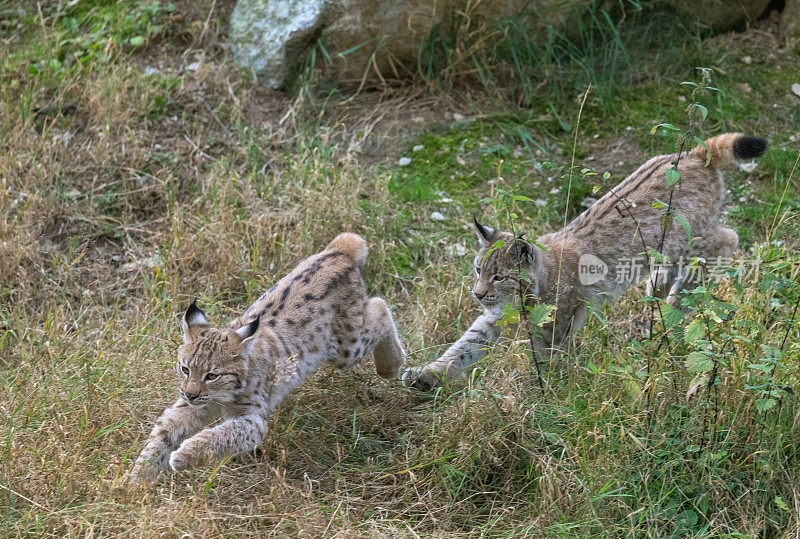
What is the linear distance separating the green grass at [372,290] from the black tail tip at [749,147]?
53 centimetres

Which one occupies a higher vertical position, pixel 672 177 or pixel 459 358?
pixel 672 177

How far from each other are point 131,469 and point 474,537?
1823 millimetres

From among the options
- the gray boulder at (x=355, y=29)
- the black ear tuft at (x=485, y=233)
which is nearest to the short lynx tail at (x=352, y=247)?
the black ear tuft at (x=485, y=233)

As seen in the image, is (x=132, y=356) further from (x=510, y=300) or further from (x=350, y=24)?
(x=350, y=24)

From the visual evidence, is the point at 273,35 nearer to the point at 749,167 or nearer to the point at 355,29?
the point at 355,29

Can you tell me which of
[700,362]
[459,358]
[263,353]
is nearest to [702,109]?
[700,362]

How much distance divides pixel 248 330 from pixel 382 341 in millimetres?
1086

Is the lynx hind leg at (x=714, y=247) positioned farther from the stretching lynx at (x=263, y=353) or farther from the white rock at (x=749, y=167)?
the stretching lynx at (x=263, y=353)

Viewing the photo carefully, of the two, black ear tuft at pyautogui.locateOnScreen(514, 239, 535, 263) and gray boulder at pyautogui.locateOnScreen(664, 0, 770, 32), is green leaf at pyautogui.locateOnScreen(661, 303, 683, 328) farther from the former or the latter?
gray boulder at pyautogui.locateOnScreen(664, 0, 770, 32)

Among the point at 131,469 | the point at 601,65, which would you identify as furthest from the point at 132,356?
the point at 601,65

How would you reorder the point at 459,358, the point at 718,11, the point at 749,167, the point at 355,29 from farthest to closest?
1. the point at 718,11
2. the point at 355,29
3. the point at 749,167
4. the point at 459,358

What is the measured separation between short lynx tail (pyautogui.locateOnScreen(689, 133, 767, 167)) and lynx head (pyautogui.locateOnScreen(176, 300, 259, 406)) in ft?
10.6

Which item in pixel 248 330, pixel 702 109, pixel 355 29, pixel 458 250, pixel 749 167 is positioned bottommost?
pixel 749 167

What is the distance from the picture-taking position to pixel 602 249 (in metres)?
6.24
